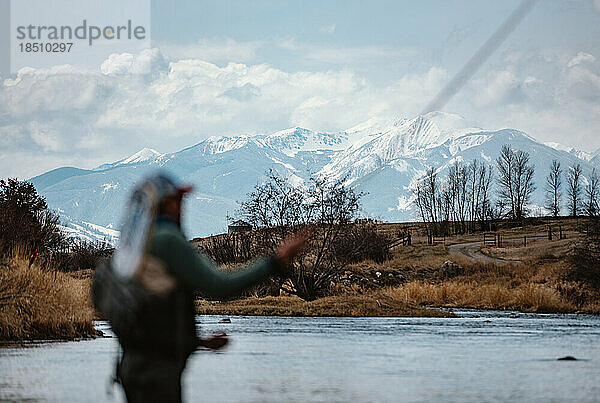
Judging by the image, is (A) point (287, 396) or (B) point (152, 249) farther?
(A) point (287, 396)

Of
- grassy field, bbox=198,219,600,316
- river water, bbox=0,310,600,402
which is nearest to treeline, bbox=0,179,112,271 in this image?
river water, bbox=0,310,600,402

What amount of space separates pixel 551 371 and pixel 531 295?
2165 cm

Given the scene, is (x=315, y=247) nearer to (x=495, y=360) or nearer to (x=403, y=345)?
(x=403, y=345)

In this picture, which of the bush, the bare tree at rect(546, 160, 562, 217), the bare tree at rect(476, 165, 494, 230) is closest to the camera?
the bush


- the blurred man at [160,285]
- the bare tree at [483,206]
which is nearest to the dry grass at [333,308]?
the blurred man at [160,285]

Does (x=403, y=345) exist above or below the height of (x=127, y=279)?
below

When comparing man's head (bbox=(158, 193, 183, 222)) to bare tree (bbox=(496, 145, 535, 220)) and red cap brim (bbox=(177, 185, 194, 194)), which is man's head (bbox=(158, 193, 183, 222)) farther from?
bare tree (bbox=(496, 145, 535, 220))

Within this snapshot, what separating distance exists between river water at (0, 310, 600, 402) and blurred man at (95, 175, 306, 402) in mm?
4265

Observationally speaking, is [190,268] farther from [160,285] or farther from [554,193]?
[554,193]

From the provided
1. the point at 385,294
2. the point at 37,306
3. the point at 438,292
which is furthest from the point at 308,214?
the point at 37,306

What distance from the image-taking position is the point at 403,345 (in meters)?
18.7

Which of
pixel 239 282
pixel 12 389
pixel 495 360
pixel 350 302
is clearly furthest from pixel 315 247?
pixel 239 282

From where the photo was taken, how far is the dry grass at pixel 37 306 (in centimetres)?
1941

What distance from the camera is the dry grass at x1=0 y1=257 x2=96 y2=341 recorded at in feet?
63.7
